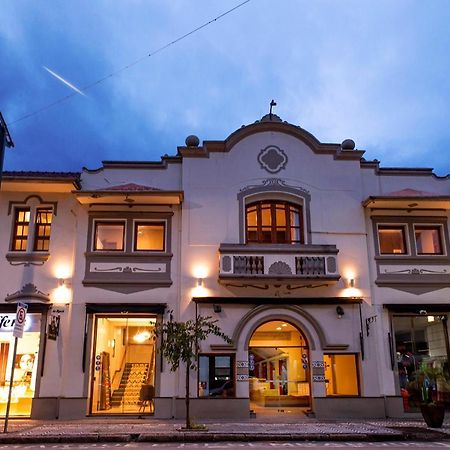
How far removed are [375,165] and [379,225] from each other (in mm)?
2465

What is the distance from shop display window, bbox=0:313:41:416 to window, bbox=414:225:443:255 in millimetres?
14188

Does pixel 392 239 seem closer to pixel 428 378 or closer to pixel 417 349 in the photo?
pixel 417 349

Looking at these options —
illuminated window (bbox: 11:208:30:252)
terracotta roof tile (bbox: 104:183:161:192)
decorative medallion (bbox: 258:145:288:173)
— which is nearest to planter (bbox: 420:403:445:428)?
decorative medallion (bbox: 258:145:288:173)

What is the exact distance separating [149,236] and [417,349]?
10610 millimetres

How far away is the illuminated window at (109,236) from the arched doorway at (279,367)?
596 centimetres

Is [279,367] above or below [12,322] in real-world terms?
below

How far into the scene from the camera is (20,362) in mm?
19297

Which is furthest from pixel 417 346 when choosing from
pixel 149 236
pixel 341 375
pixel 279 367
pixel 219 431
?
pixel 149 236

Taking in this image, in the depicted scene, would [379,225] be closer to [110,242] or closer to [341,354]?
[341,354]

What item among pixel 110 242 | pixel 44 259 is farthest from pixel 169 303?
pixel 44 259

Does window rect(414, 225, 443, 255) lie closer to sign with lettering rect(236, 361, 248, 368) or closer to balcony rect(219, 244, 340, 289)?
balcony rect(219, 244, 340, 289)

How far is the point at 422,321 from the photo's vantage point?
2050cm

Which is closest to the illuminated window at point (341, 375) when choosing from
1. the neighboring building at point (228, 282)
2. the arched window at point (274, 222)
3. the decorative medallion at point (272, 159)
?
the neighboring building at point (228, 282)

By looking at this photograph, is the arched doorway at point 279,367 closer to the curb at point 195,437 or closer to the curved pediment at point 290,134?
the curb at point 195,437
